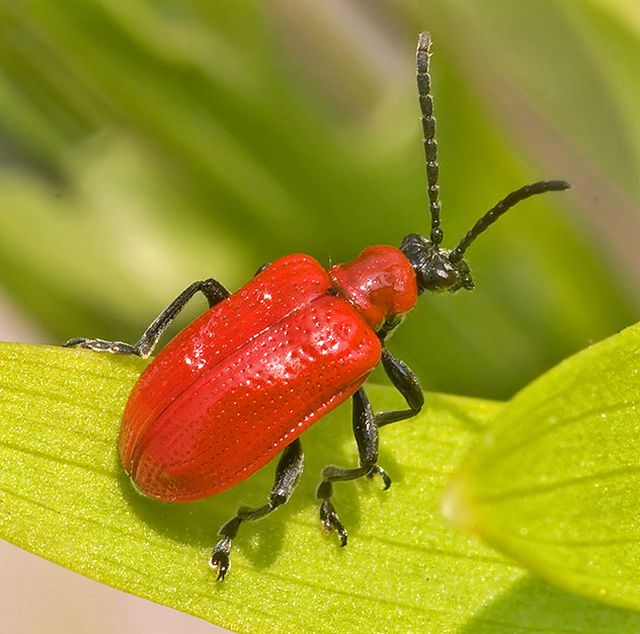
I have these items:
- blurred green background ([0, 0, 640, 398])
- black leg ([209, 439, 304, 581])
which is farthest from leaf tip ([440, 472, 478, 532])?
blurred green background ([0, 0, 640, 398])

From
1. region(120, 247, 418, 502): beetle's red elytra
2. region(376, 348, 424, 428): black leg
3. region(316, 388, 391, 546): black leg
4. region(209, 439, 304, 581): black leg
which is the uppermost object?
region(120, 247, 418, 502): beetle's red elytra

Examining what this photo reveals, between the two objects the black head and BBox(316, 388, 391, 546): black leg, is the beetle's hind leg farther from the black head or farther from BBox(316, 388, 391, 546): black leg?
the black head

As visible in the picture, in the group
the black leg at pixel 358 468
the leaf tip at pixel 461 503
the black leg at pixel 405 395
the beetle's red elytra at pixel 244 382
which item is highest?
the leaf tip at pixel 461 503

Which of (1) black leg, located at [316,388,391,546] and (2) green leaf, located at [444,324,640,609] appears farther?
(1) black leg, located at [316,388,391,546]

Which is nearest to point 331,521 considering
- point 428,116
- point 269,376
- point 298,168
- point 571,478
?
point 269,376

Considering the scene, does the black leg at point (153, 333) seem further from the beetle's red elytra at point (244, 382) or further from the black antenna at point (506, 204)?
the black antenna at point (506, 204)

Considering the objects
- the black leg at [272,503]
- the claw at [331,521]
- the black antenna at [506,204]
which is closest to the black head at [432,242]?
the black antenna at [506,204]

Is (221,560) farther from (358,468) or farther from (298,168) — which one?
(298,168)
